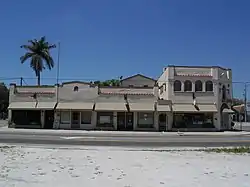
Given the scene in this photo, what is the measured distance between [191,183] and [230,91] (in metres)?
45.9

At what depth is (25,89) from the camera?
175 feet

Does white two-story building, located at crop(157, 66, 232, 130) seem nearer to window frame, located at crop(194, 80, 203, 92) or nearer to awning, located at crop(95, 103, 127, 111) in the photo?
window frame, located at crop(194, 80, 203, 92)

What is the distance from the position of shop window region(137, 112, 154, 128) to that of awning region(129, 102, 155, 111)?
3.63 feet

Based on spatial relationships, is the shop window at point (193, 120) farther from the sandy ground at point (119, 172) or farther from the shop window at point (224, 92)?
the sandy ground at point (119, 172)

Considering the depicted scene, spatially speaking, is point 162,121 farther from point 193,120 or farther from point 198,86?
point 198,86

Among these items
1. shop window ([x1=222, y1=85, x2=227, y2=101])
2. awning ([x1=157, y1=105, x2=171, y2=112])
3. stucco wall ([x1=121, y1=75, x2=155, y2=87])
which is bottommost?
awning ([x1=157, y1=105, x2=171, y2=112])

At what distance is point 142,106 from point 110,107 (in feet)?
13.7

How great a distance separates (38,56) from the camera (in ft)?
229

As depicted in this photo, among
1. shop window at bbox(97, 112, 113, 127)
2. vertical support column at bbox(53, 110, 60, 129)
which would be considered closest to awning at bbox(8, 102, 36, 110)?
vertical support column at bbox(53, 110, 60, 129)

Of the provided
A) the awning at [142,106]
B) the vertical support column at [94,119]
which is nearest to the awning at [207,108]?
the awning at [142,106]

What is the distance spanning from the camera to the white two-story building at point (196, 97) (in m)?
51.2

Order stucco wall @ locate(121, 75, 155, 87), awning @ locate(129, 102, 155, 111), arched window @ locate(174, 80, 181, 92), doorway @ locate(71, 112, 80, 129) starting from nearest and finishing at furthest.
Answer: awning @ locate(129, 102, 155, 111) < doorway @ locate(71, 112, 80, 129) < arched window @ locate(174, 80, 181, 92) < stucco wall @ locate(121, 75, 155, 87)

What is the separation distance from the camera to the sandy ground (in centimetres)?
1021

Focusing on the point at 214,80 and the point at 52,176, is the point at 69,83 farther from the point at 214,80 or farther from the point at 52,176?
the point at 52,176
